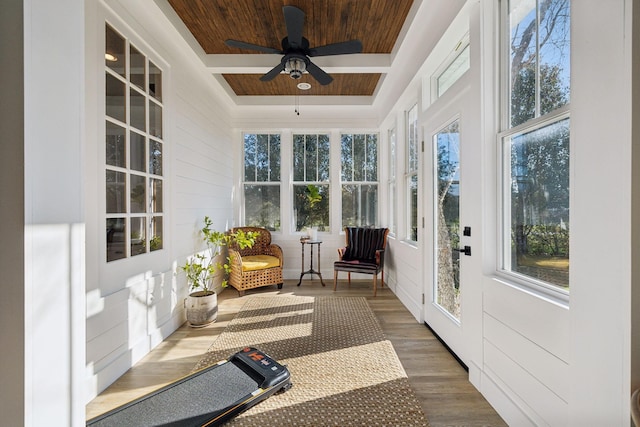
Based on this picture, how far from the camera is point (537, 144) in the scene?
150 centimetres

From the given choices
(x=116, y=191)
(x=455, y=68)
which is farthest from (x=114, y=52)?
(x=455, y=68)

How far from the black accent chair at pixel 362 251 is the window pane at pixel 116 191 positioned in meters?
2.78

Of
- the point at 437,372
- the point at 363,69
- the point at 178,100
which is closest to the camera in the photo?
the point at 437,372

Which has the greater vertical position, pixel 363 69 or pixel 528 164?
pixel 363 69

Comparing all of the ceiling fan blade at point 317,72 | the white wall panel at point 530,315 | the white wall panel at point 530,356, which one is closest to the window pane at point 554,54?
the white wall panel at point 530,315

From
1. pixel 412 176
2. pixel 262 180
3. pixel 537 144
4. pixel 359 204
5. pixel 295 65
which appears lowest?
pixel 359 204

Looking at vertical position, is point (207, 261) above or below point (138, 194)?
below

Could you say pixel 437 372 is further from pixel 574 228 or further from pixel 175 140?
pixel 175 140

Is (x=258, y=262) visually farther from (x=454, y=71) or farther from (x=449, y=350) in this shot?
(x=454, y=71)

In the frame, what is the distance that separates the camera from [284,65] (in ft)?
9.25

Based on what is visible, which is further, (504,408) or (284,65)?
(284,65)

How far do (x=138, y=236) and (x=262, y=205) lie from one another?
9.01 ft
